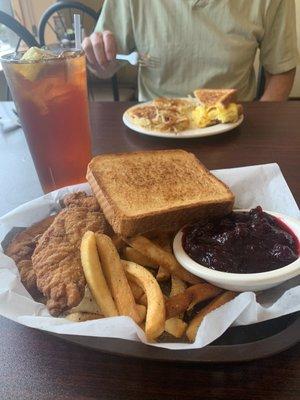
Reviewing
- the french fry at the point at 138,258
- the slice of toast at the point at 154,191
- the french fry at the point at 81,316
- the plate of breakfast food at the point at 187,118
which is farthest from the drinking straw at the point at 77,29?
the french fry at the point at 81,316

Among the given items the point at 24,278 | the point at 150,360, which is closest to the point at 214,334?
the point at 150,360

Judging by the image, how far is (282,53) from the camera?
2.01 m

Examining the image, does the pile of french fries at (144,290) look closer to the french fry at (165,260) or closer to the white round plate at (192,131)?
the french fry at (165,260)

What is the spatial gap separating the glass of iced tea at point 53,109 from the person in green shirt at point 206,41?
0.98 meters

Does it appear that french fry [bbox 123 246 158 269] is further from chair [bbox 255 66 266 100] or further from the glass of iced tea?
chair [bbox 255 66 266 100]

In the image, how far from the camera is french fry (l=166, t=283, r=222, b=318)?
55 centimetres

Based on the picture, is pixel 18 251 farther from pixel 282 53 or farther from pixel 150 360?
pixel 282 53

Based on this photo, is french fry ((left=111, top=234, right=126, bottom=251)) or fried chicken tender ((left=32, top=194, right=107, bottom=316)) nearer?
fried chicken tender ((left=32, top=194, right=107, bottom=316))

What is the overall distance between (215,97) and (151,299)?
111 centimetres

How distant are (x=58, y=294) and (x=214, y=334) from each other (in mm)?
226

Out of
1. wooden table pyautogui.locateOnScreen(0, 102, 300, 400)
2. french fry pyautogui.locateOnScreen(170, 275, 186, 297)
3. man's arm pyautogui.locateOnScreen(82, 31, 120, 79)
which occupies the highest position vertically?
wooden table pyautogui.locateOnScreen(0, 102, 300, 400)

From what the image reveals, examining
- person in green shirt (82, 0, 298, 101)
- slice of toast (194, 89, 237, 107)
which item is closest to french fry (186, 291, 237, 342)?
slice of toast (194, 89, 237, 107)

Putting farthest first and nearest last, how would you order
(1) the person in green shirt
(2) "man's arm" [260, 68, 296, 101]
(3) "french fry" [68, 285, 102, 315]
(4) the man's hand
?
1. (2) "man's arm" [260, 68, 296, 101]
2. (1) the person in green shirt
3. (4) the man's hand
4. (3) "french fry" [68, 285, 102, 315]

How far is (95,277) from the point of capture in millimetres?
575
